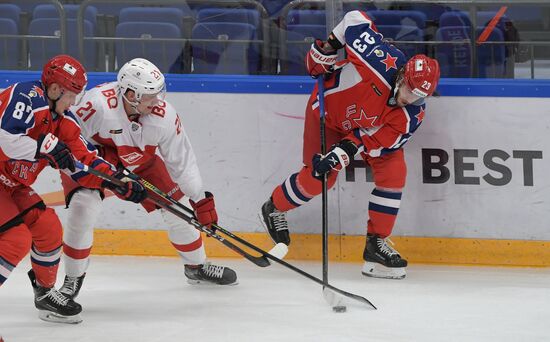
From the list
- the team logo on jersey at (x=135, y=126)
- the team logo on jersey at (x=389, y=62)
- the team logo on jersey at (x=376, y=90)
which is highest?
the team logo on jersey at (x=389, y=62)

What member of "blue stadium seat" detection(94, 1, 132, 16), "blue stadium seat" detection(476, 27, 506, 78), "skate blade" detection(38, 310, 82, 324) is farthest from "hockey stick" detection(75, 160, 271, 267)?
"blue stadium seat" detection(476, 27, 506, 78)

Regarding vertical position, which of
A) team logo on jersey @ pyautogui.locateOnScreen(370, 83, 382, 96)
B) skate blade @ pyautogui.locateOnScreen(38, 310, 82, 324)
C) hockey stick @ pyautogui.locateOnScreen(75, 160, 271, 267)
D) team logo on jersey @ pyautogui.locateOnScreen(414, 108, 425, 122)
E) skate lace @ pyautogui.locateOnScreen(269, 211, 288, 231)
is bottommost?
skate blade @ pyautogui.locateOnScreen(38, 310, 82, 324)

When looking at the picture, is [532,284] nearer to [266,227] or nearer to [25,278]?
[266,227]

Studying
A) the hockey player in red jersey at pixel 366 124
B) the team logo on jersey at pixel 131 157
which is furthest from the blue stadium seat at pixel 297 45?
the team logo on jersey at pixel 131 157

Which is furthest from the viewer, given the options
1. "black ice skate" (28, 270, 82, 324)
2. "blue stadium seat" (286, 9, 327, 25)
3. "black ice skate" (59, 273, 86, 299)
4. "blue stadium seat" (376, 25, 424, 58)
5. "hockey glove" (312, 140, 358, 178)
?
"blue stadium seat" (286, 9, 327, 25)

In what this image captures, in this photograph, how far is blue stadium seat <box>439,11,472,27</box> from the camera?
17.4ft

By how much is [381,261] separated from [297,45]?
1.11m

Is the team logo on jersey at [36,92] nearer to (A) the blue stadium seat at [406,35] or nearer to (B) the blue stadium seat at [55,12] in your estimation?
(B) the blue stadium seat at [55,12]

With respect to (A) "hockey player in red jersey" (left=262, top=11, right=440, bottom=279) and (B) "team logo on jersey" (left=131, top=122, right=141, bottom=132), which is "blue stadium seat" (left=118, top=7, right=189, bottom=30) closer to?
(A) "hockey player in red jersey" (left=262, top=11, right=440, bottom=279)

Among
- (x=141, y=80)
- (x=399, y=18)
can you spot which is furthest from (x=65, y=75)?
(x=399, y=18)

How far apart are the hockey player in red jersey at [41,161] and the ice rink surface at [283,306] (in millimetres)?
222

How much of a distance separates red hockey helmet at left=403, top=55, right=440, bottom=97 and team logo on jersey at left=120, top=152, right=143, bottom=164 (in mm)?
1159

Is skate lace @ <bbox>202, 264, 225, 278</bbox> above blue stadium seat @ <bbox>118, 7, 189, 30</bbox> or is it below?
below

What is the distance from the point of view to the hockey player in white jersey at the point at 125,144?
455 centimetres
